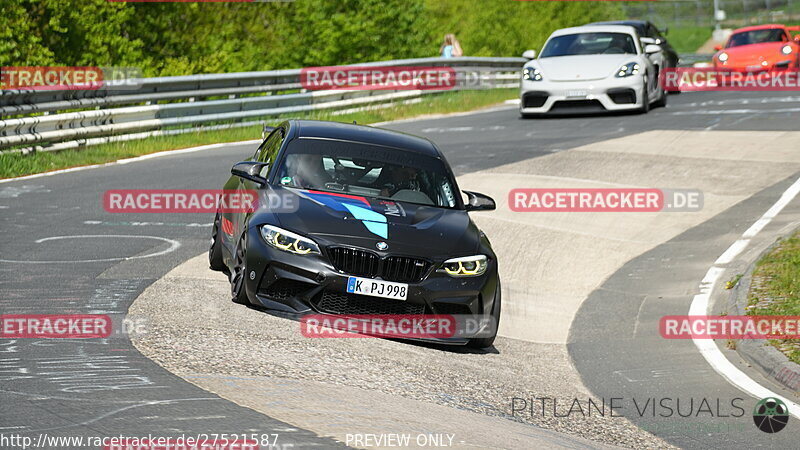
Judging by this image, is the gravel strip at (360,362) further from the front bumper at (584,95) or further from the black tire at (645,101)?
the black tire at (645,101)

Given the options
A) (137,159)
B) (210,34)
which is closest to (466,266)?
(137,159)

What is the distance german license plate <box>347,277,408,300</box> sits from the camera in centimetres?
854

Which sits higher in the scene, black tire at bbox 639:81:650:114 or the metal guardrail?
the metal guardrail

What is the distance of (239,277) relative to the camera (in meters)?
9.14

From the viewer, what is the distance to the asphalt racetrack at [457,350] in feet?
21.5

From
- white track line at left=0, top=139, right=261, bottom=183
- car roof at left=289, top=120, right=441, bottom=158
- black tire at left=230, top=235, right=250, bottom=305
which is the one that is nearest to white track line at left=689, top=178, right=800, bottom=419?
car roof at left=289, top=120, right=441, bottom=158

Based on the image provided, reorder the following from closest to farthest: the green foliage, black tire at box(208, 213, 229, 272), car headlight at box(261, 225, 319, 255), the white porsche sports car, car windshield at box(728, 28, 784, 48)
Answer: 1. car headlight at box(261, 225, 319, 255)
2. black tire at box(208, 213, 229, 272)
3. the white porsche sports car
4. car windshield at box(728, 28, 784, 48)
5. the green foliage

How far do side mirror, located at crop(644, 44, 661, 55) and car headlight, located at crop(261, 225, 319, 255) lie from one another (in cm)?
1659

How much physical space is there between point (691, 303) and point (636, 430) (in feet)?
13.5

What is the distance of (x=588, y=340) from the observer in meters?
10.5

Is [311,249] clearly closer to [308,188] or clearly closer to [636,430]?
[308,188]

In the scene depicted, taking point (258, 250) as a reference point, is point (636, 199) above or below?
below

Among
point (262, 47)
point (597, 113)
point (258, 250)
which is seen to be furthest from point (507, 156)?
point (262, 47)

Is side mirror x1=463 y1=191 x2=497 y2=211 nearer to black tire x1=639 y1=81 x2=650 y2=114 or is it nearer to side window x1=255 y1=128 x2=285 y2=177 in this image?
side window x1=255 y1=128 x2=285 y2=177
